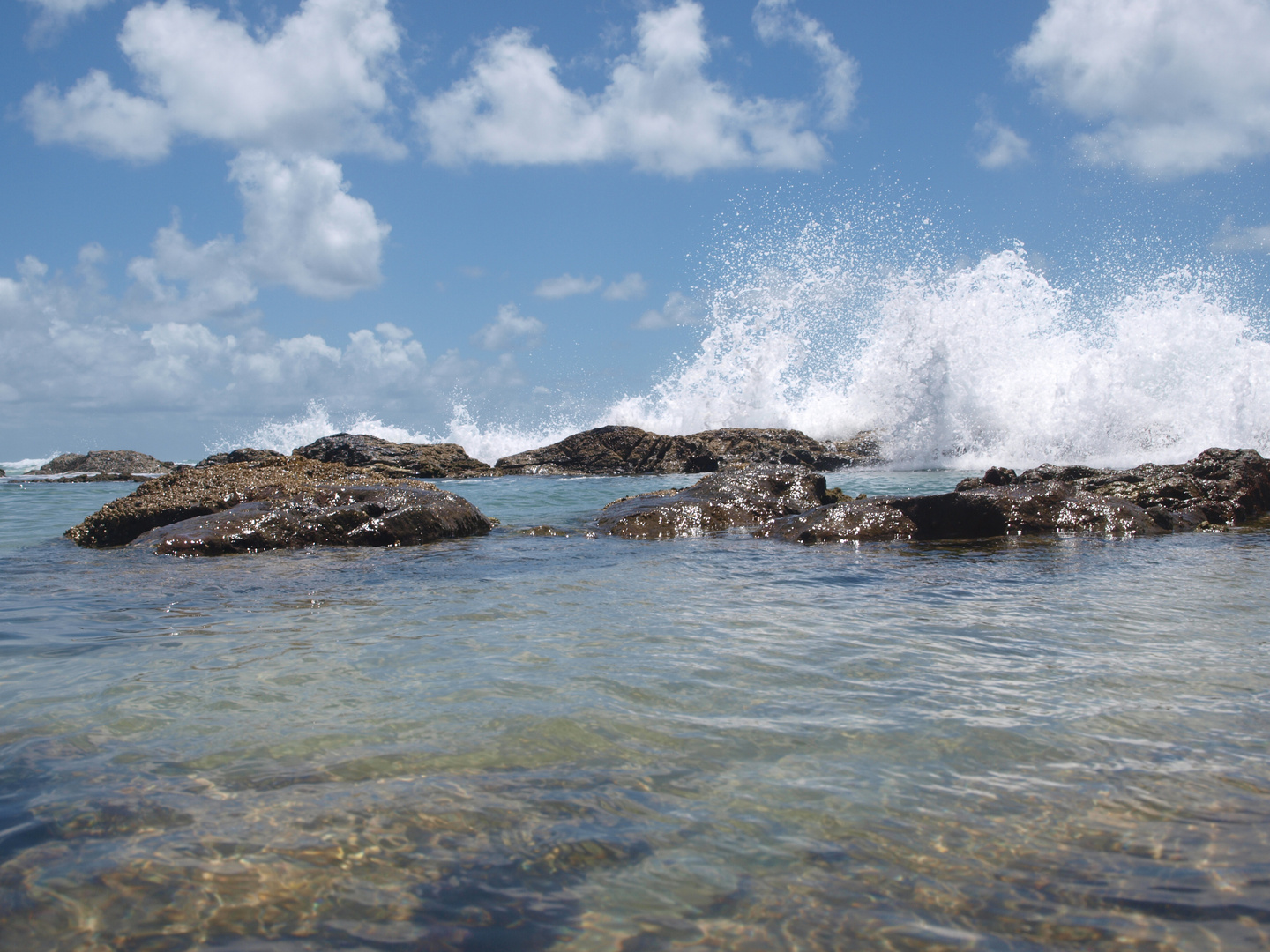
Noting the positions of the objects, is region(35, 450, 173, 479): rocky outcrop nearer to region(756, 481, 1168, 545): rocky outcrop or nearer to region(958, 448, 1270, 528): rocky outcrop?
region(756, 481, 1168, 545): rocky outcrop

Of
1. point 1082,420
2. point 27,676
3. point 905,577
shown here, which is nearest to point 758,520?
point 905,577

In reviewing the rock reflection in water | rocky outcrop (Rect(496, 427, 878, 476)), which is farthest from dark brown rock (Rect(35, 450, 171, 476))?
the rock reflection in water

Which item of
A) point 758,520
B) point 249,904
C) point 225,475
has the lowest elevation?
point 249,904

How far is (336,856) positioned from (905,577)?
4722 mm

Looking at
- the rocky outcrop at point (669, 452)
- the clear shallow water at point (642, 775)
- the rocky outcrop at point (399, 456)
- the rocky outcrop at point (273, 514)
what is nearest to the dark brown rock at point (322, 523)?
the rocky outcrop at point (273, 514)

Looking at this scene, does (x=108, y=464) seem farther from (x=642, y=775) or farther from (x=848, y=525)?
(x=642, y=775)

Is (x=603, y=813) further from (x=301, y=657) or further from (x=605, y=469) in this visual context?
(x=605, y=469)

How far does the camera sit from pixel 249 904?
1.73 meters

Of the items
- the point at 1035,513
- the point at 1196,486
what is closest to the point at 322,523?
the point at 1035,513

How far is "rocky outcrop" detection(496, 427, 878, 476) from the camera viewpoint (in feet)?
80.5

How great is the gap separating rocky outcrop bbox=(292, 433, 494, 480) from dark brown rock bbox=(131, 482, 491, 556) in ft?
44.7

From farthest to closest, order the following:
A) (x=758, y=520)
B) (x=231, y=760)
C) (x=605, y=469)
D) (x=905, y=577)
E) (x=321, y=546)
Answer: (x=605, y=469) < (x=758, y=520) < (x=321, y=546) < (x=905, y=577) < (x=231, y=760)

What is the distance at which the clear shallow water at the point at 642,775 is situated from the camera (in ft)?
5.48

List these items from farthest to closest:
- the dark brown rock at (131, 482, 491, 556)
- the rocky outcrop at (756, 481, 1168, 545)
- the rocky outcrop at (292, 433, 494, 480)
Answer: the rocky outcrop at (292, 433, 494, 480), the rocky outcrop at (756, 481, 1168, 545), the dark brown rock at (131, 482, 491, 556)
